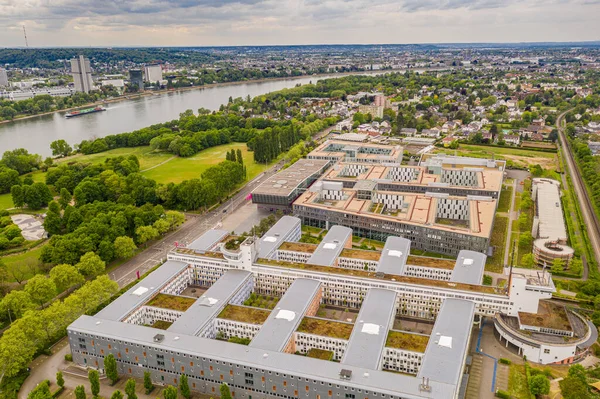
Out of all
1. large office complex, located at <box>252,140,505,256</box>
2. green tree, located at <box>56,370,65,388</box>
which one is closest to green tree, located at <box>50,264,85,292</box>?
green tree, located at <box>56,370,65,388</box>

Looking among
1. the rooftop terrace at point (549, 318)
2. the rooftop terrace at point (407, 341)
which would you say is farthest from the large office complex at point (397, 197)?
the rooftop terrace at point (407, 341)

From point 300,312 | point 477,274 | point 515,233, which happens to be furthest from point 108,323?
point 515,233

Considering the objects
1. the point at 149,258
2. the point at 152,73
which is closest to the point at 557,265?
the point at 149,258

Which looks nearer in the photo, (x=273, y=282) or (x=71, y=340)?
(x=71, y=340)

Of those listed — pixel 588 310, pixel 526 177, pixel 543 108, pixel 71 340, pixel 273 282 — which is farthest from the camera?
pixel 543 108

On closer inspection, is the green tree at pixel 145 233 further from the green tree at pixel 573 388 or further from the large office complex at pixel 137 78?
the large office complex at pixel 137 78

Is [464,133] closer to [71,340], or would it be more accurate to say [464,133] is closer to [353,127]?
[353,127]

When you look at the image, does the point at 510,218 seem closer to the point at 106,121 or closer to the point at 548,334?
the point at 548,334
